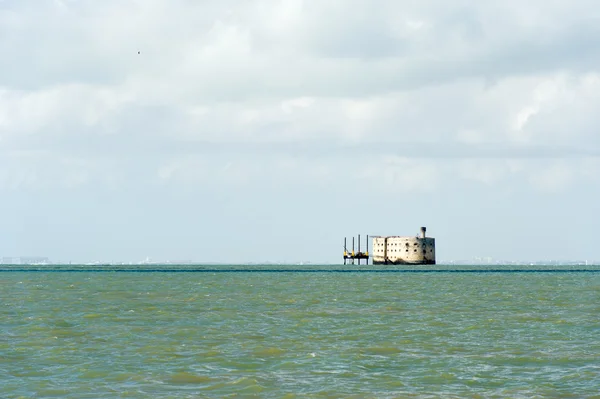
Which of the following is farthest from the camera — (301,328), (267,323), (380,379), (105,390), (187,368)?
(267,323)

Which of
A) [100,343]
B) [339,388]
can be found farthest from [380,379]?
[100,343]

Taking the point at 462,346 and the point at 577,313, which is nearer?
the point at 462,346

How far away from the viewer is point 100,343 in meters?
29.6

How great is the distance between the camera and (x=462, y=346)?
2861cm

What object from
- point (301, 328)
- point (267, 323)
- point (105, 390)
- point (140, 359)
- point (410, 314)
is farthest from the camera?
point (410, 314)

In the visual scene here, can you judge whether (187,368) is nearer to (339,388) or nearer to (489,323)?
(339,388)

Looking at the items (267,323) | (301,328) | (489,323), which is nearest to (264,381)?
(301,328)

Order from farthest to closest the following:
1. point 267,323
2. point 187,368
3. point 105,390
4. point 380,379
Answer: point 267,323
point 187,368
point 380,379
point 105,390

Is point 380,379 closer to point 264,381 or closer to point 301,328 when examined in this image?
point 264,381

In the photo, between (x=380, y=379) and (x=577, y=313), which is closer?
(x=380, y=379)

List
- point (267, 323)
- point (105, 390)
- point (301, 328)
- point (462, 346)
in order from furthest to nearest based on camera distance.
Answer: point (267, 323), point (301, 328), point (462, 346), point (105, 390)

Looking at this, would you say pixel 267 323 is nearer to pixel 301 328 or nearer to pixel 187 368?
pixel 301 328

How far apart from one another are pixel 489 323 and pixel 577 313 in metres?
8.73

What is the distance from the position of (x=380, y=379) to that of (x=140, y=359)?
833 cm
